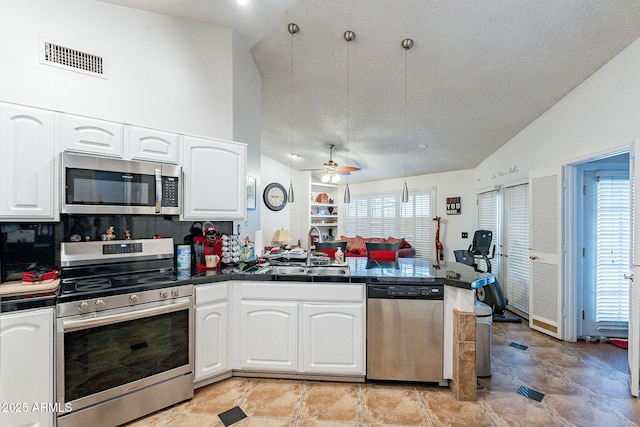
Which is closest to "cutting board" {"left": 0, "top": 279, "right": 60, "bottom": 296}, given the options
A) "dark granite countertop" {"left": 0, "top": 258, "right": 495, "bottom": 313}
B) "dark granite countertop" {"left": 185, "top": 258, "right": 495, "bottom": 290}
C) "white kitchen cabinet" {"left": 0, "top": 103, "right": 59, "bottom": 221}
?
"white kitchen cabinet" {"left": 0, "top": 103, "right": 59, "bottom": 221}

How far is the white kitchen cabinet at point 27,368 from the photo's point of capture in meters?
1.50

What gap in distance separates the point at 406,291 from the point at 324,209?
5952mm

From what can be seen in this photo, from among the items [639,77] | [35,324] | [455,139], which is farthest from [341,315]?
[455,139]

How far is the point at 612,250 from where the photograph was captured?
10.3 feet

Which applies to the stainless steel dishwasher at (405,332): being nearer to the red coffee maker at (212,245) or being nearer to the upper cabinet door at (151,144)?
the red coffee maker at (212,245)

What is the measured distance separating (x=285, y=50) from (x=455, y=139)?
2971 millimetres

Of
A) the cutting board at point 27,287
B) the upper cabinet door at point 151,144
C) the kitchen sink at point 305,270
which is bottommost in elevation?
the kitchen sink at point 305,270

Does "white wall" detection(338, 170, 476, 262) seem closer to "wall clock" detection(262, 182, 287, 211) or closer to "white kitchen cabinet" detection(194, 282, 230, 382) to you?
"wall clock" detection(262, 182, 287, 211)

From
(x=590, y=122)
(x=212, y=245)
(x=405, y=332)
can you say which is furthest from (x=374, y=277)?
(x=590, y=122)

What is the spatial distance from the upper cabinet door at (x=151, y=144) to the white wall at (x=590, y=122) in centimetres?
387

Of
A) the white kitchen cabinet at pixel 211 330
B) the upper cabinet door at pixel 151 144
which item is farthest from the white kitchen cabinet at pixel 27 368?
the upper cabinet door at pixel 151 144

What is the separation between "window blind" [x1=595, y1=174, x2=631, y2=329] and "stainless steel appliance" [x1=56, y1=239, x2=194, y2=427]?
13.9 ft

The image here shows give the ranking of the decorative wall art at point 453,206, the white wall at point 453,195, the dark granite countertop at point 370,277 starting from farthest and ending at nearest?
the decorative wall art at point 453,206 → the white wall at point 453,195 → the dark granite countertop at point 370,277

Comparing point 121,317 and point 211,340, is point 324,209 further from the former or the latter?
point 121,317
